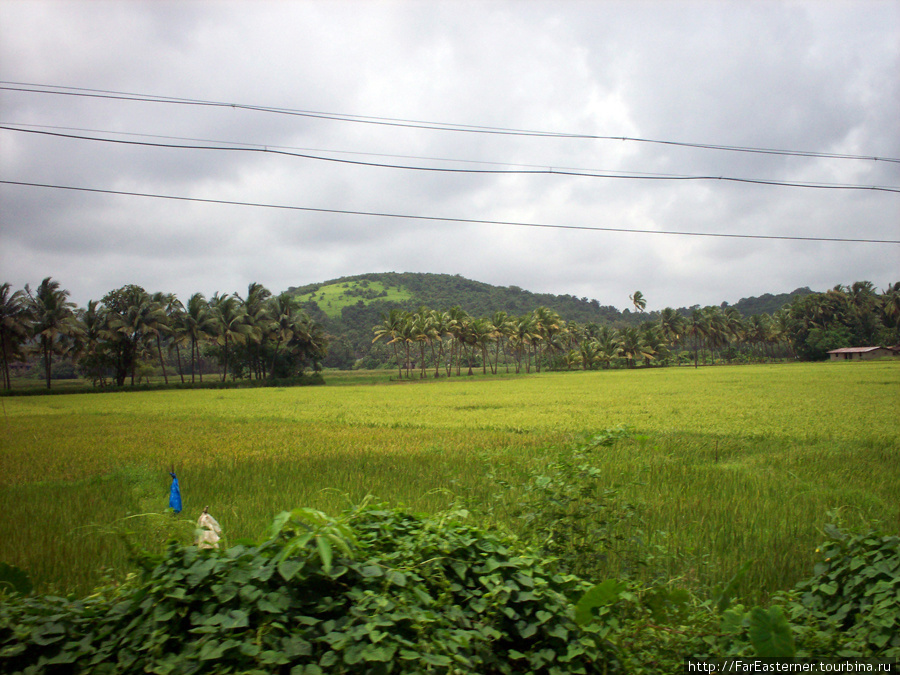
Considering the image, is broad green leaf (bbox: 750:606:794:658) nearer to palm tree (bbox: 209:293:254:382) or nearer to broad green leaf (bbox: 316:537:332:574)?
broad green leaf (bbox: 316:537:332:574)

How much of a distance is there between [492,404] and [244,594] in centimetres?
1956

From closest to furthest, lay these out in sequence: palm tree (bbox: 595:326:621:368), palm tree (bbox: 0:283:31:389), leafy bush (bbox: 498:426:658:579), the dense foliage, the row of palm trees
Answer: the dense foliage → leafy bush (bbox: 498:426:658:579) → palm tree (bbox: 0:283:31:389) → the row of palm trees → palm tree (bbox: 595:326:621:368)

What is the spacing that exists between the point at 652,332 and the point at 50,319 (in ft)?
232

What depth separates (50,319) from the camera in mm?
33625

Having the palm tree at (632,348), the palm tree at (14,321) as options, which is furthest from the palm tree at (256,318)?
the palm tree at (632,348)

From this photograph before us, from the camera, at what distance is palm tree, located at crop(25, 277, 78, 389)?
3278cm

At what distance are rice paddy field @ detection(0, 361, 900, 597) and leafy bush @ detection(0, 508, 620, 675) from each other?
642 millimetres

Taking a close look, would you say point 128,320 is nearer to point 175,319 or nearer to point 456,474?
point 175,319

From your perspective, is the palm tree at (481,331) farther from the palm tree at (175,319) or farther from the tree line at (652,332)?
the palm tree at (175,319)

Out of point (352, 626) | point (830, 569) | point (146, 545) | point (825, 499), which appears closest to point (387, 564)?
point (352, 626)

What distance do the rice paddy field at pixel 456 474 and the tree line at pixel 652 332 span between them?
40.7m

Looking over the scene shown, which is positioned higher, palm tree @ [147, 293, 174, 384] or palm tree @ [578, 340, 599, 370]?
palm tree @ [147, 293, 174, 384]

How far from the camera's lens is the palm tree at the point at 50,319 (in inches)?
1291

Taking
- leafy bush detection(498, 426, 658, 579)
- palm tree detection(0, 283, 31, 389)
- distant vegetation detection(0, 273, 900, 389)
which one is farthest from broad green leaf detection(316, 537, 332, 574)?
palm tree detection(0, 283, 31, 389)
